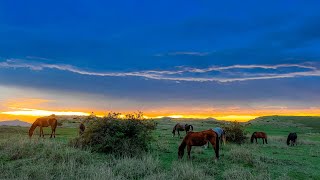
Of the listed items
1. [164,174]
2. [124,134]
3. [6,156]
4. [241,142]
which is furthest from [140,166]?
[241,142]

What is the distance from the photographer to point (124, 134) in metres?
22.3

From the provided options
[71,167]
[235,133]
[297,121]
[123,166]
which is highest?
[297,121]

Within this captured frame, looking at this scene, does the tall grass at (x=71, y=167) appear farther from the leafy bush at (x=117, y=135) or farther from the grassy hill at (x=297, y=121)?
the grassy hill at (x=297, y=121)

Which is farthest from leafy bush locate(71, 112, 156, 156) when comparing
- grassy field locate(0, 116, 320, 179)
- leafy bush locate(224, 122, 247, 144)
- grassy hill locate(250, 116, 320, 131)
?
grassy hill locate(250, 116, 320, 131)

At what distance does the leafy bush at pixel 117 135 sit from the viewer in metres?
21.2

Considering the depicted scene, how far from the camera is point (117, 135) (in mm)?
21859

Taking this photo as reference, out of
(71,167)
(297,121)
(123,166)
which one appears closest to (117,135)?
(123,166)

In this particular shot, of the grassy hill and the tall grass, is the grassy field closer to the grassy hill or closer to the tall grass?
the tall grass

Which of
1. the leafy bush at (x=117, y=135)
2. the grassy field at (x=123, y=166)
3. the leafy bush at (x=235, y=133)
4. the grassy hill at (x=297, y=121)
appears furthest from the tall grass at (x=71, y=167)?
the grassy hill at (x=297, y=121)

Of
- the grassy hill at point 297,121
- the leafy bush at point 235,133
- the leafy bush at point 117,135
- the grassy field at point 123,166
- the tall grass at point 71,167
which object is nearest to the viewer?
the tall grass at point 71,167

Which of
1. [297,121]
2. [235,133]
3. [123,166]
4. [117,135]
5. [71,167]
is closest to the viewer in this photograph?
[71,167]

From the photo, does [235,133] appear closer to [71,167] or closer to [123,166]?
[123,166]

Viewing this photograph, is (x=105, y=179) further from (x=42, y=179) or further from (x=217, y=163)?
(x=217, y=163)

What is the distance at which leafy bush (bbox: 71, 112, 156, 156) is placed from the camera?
2116 centimetres
